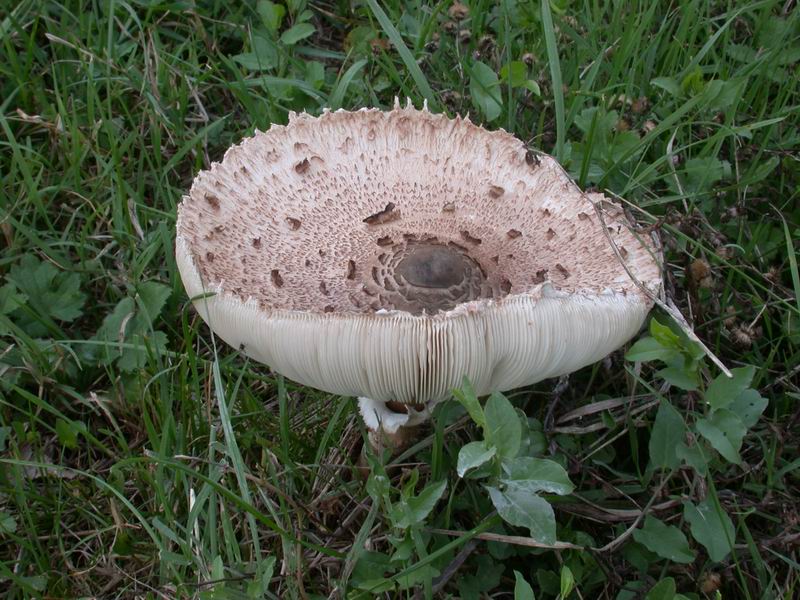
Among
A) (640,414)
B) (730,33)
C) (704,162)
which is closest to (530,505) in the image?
(640,414)

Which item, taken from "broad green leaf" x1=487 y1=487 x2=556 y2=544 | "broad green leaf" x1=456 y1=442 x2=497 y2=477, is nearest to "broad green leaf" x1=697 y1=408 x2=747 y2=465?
"broad green leaf" x1=487 y1=487 x2=556 y2=544

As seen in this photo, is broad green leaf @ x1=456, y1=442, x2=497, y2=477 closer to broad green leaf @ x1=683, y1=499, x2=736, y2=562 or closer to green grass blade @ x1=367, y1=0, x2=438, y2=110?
broad green leaf @ x1=683, y1=499, x2=736, y2=562

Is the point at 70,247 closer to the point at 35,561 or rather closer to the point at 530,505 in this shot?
the point at 35,561

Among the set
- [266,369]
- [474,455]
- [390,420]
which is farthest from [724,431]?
[266,369]

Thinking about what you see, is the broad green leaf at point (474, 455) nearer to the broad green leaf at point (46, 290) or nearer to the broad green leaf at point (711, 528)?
the broad green leaf at point (711, 528)

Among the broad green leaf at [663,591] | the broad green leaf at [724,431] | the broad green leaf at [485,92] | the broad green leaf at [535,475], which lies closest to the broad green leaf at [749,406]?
the broad green leaf at [724,431]
